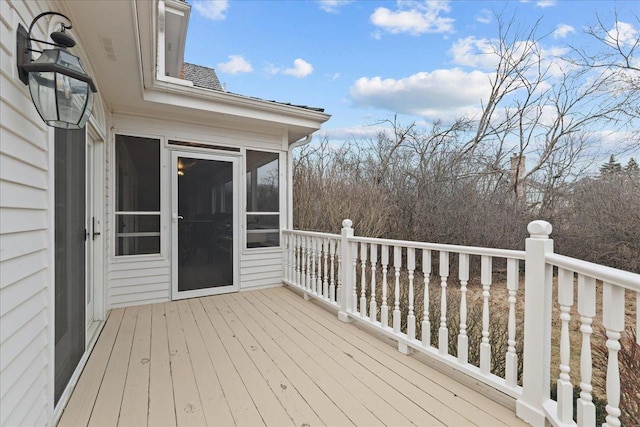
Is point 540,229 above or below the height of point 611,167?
below

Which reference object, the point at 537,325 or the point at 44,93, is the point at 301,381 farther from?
the point at 44,93

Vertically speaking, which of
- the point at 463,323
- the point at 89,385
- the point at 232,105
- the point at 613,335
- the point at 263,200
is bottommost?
the point at 89,385

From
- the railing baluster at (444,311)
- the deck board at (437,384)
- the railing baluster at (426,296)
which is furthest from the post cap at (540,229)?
the deck board at (437,384)

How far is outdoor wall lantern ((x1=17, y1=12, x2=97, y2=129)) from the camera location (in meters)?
1.46

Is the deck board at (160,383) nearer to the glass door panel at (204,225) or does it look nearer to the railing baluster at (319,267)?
the glass door panel at (204,225)

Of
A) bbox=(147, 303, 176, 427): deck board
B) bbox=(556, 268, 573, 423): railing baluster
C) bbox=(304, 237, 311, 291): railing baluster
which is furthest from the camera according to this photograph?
bbox=(304, 237, 311, 291): railing baluster

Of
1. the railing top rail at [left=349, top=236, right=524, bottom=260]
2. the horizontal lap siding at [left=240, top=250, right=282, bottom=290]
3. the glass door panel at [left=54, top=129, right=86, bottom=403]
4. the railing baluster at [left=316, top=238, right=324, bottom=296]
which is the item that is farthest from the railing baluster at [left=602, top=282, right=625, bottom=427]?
the horizontal lap siding at [left=240, top=250, right=282, bottom=290]

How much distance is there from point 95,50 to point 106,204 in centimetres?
177

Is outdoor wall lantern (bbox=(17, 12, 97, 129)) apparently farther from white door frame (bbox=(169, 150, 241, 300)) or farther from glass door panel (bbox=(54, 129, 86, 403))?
white door frame (bbox=(169, 150, 241, 300))

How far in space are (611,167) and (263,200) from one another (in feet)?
24.7

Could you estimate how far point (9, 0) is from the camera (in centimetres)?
134

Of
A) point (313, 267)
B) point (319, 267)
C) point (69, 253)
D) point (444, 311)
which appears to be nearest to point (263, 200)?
point (313, 267)

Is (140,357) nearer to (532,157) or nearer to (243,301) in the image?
(243,301)

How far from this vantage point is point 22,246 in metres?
1.46
